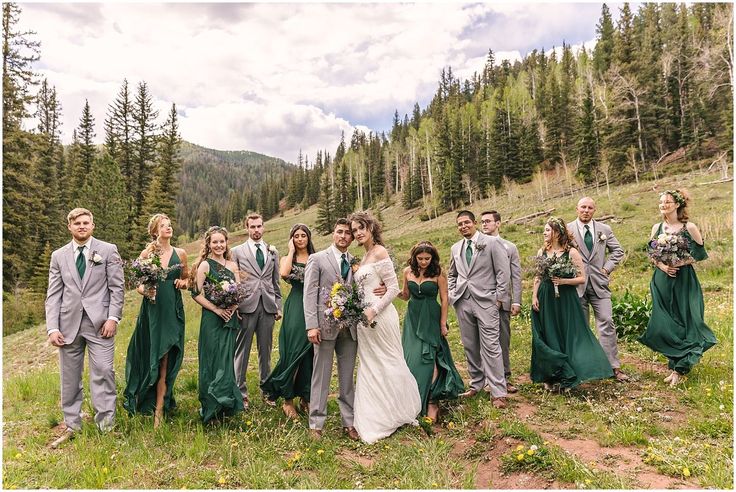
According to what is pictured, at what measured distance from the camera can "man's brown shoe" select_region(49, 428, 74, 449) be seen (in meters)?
5.10

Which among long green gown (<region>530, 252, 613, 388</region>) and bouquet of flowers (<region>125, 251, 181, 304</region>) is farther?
long green gown (<region>530, 252, 613, 388</region>)

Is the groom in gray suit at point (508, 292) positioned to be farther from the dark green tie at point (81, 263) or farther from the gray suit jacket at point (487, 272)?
the dark green tie at point (81, 263)

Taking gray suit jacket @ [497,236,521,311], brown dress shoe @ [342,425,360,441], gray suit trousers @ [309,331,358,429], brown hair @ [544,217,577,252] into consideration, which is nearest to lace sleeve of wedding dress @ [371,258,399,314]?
gray suit trousers @ [309,331,358,429]

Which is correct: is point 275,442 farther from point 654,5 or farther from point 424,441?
point 654,5

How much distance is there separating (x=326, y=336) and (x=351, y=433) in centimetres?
116

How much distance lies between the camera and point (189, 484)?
163 inches

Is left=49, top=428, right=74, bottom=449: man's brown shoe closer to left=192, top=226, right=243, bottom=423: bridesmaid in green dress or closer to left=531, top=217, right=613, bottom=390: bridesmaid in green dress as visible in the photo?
left=192, top=226, right=243, bottom=423: bridesmaid in green dress

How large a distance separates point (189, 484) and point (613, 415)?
4.76 m

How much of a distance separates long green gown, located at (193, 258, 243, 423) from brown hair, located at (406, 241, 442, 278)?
2.35m

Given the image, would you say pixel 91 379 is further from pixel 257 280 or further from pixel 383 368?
pixel 383 368

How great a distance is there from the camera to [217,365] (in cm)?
556

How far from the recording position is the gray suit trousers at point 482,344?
20.7ft

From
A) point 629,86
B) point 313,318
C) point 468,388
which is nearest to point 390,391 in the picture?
point 313,318

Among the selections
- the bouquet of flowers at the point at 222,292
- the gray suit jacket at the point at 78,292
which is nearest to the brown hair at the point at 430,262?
the bouquet of flowers at the point at 222,292
